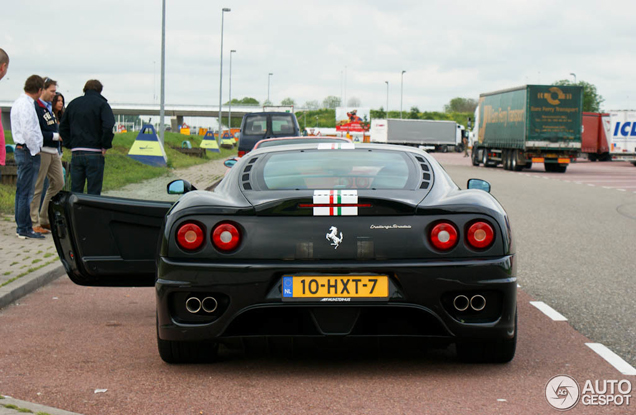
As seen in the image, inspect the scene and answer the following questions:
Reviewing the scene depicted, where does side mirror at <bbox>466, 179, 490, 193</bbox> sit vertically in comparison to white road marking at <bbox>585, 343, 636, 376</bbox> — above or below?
above

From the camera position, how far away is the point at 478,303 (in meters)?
4.42

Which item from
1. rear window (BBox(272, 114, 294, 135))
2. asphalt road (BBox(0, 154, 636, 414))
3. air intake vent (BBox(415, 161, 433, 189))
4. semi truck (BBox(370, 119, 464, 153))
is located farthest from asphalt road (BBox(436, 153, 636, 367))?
semi truck (BBox(370, 119, 464, 153))

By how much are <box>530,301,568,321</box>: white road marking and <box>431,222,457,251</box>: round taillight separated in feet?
6.95

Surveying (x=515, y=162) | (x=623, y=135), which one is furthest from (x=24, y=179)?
(x=623, y=135)

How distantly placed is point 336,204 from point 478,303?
2.92 feet

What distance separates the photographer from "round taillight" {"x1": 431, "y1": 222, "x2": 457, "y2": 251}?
4340 mm

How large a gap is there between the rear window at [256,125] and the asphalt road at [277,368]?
18.3 metres

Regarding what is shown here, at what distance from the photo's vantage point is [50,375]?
4.52m

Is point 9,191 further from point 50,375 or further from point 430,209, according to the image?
point 430,209

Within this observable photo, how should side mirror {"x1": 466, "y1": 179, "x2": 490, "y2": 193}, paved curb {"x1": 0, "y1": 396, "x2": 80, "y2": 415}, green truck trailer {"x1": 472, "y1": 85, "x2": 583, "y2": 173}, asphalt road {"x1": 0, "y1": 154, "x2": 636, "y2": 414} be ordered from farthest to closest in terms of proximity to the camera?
green truck trailer {"x1": 472, "y1": 85, "x2": 583, "y2": 173} < side mirror {"x1": 466, "y1": 179, "x2": 490, "y2": 193} < asphalt road {"x1": 0, "y1": 154, "x2": 636, "y2": 414} < paved curb {"x1": 0, "y1": 396, "x2": 80, "y2": 415}

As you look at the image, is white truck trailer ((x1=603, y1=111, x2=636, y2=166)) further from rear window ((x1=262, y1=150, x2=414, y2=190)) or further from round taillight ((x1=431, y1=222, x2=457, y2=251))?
round taillight ((x1=431, y1=222, x2=457, y2=251))

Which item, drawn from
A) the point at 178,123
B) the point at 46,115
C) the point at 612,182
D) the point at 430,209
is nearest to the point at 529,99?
the point at 612,182

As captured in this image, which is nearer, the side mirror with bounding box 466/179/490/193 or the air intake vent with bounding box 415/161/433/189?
the air intake vent with bounding box 415/161/433/189

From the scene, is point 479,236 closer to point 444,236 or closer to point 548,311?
point 444,236
